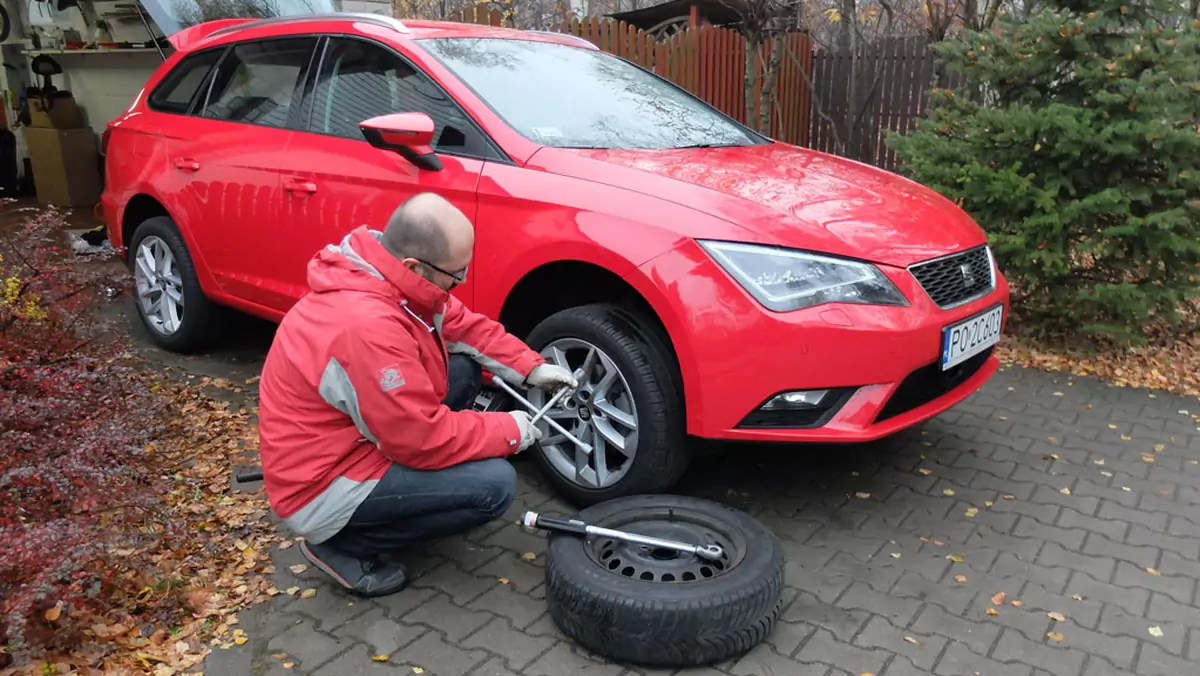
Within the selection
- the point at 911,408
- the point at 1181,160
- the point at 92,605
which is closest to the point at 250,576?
the point at 92,605

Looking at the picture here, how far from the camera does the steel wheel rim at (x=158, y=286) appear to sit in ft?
16.7

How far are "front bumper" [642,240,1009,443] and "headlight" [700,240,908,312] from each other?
1.3 inches

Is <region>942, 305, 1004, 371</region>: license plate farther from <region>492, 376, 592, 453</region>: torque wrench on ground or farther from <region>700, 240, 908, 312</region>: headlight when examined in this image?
<region>492, 376, 592, 453</region>: torque wrench on ground

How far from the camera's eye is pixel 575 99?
3865 millimetres

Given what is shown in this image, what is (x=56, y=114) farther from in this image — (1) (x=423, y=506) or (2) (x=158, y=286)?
(1) (x=423, y=506)

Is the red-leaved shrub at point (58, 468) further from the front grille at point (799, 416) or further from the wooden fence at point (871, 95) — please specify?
the wooden fence at point (871, 95)

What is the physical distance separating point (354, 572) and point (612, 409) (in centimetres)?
102

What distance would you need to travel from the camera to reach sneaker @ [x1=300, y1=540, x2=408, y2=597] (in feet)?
9.45

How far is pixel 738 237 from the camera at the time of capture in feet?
9.62

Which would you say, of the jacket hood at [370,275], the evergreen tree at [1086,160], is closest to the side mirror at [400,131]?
the jacket hood at [370,275]

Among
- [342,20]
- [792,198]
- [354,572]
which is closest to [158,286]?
[342,20]

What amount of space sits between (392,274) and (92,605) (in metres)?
1.37

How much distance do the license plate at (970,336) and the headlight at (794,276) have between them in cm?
33

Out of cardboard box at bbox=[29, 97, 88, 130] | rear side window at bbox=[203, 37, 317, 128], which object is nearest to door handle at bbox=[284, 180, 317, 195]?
rear side window at bbox=[203, 37, 317, 128]
